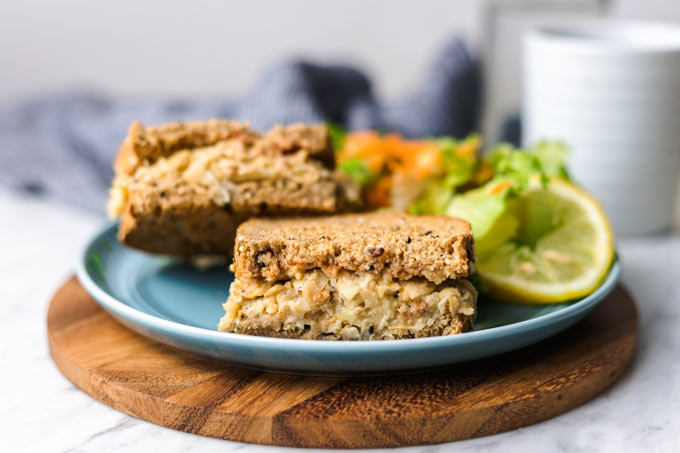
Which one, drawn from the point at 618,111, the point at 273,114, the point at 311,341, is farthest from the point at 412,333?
the point at 273,114

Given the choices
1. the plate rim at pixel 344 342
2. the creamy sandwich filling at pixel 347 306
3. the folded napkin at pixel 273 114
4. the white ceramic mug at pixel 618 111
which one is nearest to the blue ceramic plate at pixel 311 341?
the plate rim at pixel 344 342

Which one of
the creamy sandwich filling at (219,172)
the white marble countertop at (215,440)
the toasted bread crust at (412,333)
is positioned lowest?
the white marble countertop at (215,440)

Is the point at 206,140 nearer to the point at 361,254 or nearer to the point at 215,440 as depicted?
the point at 361,254

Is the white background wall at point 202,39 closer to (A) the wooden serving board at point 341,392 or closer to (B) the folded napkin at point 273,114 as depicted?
(B) the folded napkin at point 273,114

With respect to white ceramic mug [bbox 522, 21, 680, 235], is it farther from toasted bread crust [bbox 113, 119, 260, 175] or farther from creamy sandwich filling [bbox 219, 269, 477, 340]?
creamy sandwich filling [bbox 219, 269, 477, 340]

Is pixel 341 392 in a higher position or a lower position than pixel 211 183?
lower

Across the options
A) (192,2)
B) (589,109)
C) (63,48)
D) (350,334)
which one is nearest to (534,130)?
(589,109)
